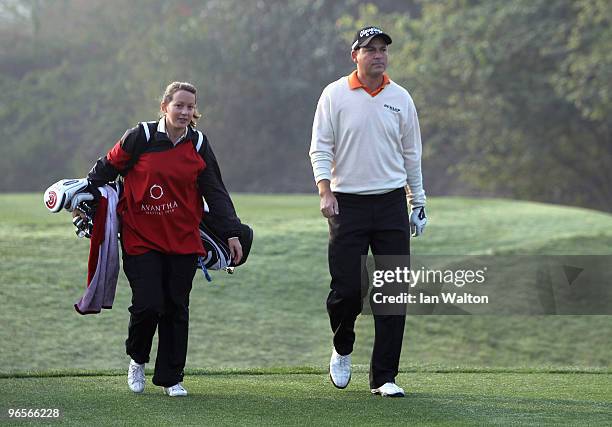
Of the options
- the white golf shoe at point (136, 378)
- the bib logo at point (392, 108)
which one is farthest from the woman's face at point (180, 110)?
the white golf shoe at point (136, 378)

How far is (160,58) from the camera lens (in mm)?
43812

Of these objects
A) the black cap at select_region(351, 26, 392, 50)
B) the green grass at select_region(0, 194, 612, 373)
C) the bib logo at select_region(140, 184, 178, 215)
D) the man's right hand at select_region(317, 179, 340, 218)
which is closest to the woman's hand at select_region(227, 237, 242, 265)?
the bib logo at select_region(140, 184, 178, 215)

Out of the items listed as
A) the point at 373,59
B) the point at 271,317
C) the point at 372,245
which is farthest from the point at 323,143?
the point at 271,317

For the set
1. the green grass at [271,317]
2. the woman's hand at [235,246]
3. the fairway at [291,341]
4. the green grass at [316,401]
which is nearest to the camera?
the green grass at [316,401]

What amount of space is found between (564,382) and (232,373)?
2151 millimetres

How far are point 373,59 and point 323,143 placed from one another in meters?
0.55

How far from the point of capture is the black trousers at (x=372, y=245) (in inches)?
276

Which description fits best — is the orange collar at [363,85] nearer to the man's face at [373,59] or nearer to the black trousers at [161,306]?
the man's face at [373,59]

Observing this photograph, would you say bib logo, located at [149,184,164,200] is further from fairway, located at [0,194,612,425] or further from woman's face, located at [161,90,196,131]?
fairway, located at [0,194,612,425]

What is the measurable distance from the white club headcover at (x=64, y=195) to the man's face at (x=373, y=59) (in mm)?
1680

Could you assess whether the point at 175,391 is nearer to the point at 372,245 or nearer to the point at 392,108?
the point at 372,245

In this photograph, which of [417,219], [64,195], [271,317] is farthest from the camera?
[271,317]

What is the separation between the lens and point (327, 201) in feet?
22.6

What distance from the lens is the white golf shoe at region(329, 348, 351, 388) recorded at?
23.9ft
